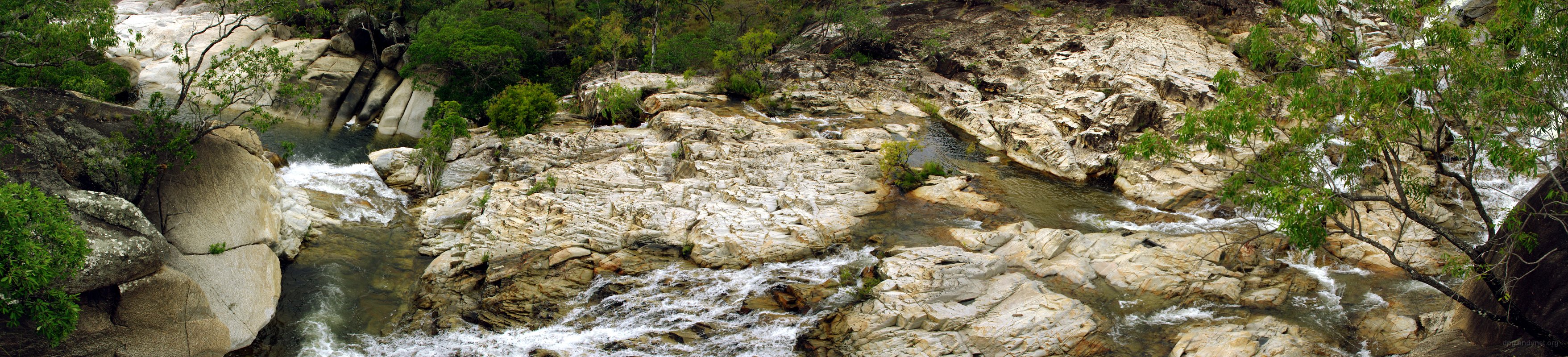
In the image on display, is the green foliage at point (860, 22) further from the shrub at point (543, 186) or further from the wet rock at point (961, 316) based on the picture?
the wet rock at point (961, 316)

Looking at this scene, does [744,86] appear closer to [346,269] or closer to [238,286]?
[346,269]

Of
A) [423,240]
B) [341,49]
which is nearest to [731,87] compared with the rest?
[423,240]

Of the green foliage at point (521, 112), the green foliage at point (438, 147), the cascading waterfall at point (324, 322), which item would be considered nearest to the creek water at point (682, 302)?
the cascading waterfall at point (324, 322)

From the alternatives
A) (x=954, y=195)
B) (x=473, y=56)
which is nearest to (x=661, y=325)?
(x=954, y=195)

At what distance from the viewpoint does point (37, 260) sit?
36.6 feet

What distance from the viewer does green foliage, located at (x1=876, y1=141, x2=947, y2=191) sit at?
25828mm

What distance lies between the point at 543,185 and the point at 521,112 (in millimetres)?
8275

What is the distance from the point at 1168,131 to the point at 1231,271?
14669 mm

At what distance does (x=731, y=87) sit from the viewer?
3984 cm

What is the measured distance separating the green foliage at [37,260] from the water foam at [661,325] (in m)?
4.53

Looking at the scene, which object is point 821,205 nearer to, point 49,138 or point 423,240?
point 423,240

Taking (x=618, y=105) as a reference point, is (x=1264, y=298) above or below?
above

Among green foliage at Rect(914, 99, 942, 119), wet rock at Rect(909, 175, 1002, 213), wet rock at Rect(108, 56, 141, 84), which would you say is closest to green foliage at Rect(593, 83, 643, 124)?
green foliage at Rect(914, 99, 942, 119)

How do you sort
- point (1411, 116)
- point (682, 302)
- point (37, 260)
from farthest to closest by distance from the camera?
point (682, 302), point (1411, 116), point (37, 260)
